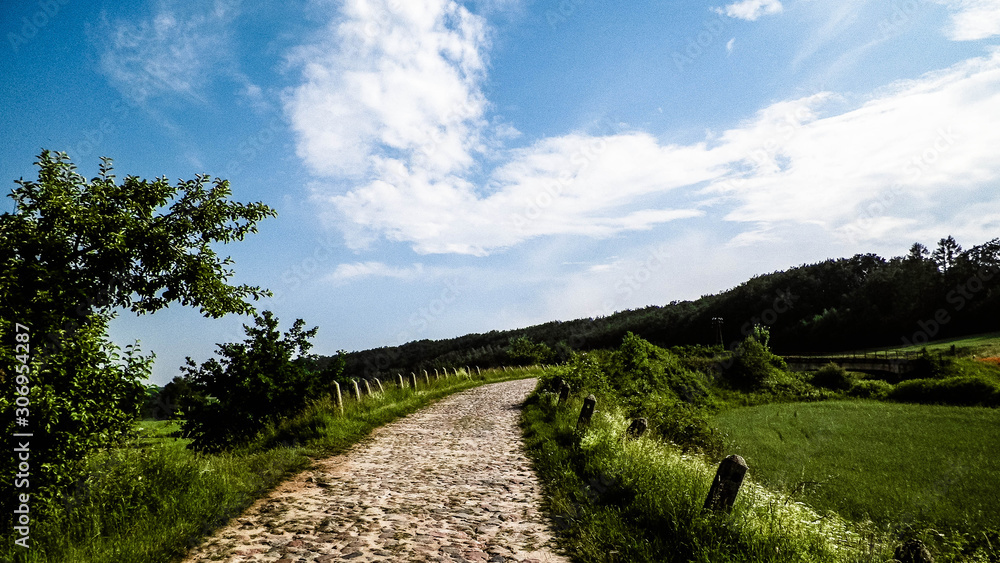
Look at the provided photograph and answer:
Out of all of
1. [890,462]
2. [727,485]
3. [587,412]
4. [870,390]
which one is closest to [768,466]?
[890,462]

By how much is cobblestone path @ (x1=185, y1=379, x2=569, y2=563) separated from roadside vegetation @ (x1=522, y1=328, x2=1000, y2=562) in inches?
23.1

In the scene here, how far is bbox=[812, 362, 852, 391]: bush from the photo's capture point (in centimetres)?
3275

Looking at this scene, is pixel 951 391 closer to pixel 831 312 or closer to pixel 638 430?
pixel 638 430

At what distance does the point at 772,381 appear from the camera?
33.3 metres

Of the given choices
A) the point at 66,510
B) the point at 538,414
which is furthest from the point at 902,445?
the point at 66,510

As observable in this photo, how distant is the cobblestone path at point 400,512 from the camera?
4727mm

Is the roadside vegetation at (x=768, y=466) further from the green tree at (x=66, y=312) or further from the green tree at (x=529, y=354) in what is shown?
the green tree at (x=529, y=354)

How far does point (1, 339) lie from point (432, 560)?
465 cm

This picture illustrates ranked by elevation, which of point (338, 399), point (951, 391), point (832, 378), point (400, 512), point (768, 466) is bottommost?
point (951, 391)

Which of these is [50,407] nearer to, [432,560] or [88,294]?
[88,294]

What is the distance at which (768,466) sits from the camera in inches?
569

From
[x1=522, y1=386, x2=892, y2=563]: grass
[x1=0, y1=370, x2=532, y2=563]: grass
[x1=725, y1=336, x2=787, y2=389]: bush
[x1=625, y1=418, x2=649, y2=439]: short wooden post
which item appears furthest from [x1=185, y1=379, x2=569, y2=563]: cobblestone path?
[x1=725, y1=336, x2=787, y2=389]: bush

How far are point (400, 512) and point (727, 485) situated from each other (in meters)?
4.11

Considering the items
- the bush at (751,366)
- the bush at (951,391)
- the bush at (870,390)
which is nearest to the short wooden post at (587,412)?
the bush at (951,391)
